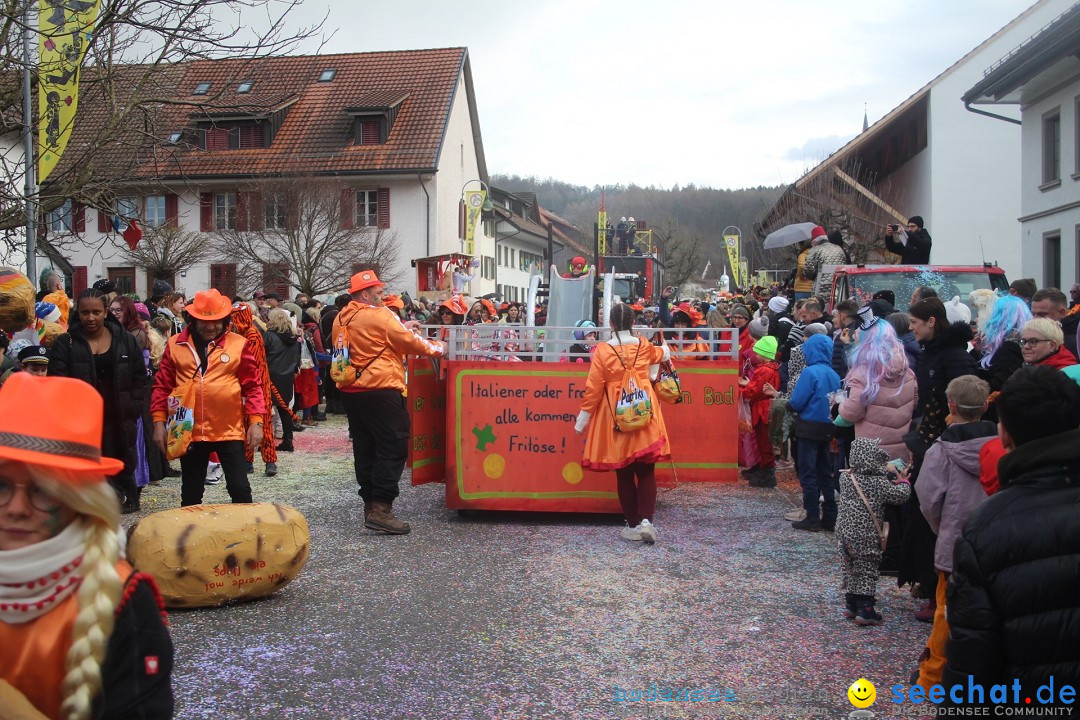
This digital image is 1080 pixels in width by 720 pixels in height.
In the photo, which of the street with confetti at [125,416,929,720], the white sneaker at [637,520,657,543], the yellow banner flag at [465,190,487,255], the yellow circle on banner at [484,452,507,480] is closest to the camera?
the street with confetti at [125,416,929,720]

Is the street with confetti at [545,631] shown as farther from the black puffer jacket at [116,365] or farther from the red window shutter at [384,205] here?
the red window shutter at [384,205]

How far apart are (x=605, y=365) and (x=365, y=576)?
2390 millimetres

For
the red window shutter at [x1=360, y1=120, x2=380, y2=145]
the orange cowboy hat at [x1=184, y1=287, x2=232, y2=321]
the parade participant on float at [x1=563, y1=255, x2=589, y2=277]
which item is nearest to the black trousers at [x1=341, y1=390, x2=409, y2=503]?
the orange cowboy hat at [x1=184, y1=287, x2=232, y2=321]

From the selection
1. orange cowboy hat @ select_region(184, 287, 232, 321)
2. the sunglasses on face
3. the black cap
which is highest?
orange cowboy hat @ select_region(184, 287, 232, 321)

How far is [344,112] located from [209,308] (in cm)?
3691

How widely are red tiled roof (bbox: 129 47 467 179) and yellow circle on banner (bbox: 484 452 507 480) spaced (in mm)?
31628

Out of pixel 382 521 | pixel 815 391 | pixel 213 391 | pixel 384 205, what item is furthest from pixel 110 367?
pixel 384 205

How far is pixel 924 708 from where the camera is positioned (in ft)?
14.5

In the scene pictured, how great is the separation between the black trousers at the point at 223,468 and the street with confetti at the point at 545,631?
73 cm

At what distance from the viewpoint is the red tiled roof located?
40.1 meters

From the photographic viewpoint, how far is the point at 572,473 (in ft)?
27.3

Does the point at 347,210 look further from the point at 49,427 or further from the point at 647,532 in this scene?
the point at 49,427

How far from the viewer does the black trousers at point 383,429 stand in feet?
24.8

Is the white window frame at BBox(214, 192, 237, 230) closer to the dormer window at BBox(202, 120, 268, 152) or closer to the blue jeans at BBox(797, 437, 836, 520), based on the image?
the dormer window at BBox(202, 120, 268, 152)
